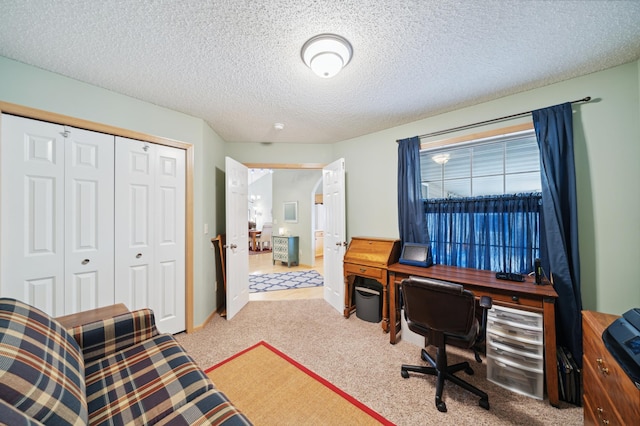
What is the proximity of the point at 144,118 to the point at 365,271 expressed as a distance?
2.91m

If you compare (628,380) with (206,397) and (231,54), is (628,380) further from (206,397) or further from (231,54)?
(231,54)

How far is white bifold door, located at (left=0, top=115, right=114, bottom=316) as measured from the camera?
171 centimetres

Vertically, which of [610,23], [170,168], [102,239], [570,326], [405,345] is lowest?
[405,345]

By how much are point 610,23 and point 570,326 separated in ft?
6.95

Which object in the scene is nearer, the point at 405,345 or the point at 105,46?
the point at 105,46

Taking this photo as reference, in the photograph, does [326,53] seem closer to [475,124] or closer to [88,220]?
[475,124]

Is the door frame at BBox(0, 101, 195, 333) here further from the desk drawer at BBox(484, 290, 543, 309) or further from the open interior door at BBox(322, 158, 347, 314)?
the desk drawer at BBox(484, 290, 543, 309)

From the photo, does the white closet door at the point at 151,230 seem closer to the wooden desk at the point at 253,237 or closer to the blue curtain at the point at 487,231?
the blue curtain at the point at 487,231

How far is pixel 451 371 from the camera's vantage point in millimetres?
1795

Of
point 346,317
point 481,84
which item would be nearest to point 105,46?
point 481,84

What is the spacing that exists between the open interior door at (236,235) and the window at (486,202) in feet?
8.12

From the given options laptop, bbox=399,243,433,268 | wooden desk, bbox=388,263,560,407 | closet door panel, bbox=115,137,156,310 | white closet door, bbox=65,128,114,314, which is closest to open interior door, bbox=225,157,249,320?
closet door panel, bbox=115,137,156,310

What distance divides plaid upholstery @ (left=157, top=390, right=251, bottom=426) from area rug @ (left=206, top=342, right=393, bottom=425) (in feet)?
2.32

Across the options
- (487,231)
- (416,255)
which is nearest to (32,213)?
(416,255)
